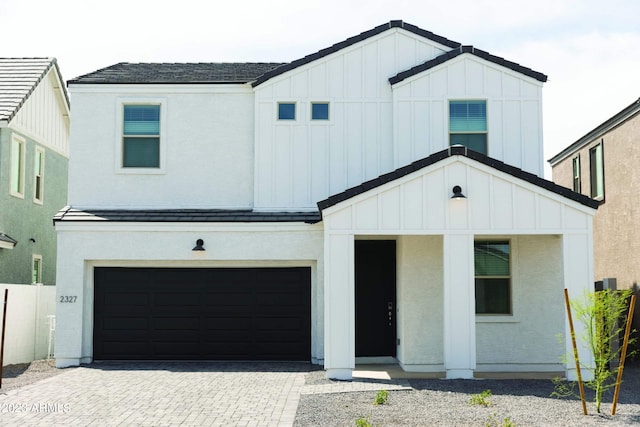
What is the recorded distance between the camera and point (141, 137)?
54.2ft

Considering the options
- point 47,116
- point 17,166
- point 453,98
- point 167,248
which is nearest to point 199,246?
point 167,248

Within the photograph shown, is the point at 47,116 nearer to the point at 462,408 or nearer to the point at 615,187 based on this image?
the point at 615,187

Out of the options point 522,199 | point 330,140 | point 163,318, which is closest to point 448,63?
point 330,140

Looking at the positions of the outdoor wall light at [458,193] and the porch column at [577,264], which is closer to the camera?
the outdoor wall light at [458,193]

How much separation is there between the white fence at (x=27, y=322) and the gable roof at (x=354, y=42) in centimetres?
701

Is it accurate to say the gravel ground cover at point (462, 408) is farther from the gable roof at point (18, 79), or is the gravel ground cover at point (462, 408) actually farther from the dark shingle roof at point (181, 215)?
the gable roof at point (18, 79)

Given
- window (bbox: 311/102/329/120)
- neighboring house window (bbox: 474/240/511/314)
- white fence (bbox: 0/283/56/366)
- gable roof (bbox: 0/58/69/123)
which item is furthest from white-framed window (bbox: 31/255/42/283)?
neighboring house window (bbox: 474/240/511/314)

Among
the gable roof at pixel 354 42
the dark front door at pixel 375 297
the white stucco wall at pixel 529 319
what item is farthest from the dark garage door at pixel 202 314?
the gable roof at pixel 354 42

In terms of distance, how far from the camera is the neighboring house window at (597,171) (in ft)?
65.3

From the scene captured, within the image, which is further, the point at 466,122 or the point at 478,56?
the point at 466,122

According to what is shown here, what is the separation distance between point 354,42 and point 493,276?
5.97 meters

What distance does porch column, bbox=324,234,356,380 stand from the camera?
509 inches

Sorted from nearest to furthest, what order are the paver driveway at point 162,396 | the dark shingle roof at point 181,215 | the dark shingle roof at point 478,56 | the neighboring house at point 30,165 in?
the paver driveway at point 162,396 < the dark shingle roof at point 181,215 < the dark shingle roof at point 478,56 < the neighboring house at point 30,165

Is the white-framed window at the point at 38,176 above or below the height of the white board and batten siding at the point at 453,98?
below
